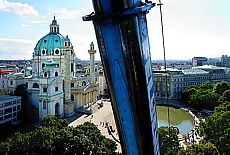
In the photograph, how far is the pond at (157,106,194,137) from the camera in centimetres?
2279

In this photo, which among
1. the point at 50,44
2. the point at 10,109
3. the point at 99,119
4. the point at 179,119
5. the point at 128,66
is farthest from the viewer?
the point at 50,44

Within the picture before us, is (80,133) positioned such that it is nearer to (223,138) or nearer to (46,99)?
(223,138)

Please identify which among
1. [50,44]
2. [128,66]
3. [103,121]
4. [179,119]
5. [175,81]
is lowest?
[179,119]

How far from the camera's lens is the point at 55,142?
42.5 feet

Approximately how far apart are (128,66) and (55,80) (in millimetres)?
22575

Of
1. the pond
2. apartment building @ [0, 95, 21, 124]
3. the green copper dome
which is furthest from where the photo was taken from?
the green copper dome

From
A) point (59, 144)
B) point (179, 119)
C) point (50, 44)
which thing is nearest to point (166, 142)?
point (59, 144)

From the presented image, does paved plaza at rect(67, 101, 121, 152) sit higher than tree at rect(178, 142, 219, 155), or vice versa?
tree at rect(178, 142, 219, 155)

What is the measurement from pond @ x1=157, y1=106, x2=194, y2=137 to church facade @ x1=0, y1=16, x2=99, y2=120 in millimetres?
10051

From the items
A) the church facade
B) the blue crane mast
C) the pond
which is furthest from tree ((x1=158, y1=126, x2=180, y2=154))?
the church facade

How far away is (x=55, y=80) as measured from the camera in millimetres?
24547

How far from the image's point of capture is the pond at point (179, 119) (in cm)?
2279

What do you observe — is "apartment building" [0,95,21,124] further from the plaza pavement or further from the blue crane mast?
the blue crane mast

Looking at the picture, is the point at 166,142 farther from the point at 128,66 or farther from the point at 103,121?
the point at 128,66
